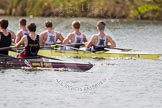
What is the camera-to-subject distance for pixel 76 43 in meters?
32.1

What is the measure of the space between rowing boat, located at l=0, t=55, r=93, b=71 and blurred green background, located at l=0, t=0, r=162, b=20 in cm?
4088

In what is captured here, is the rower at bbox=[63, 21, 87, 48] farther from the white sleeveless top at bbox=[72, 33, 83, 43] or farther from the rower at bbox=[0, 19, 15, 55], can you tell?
the rower at bbox=[0, 19, 15, 55]

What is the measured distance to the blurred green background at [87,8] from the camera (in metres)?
67.6

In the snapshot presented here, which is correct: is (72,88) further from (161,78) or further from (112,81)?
(161,78)

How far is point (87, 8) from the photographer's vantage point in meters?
72.0

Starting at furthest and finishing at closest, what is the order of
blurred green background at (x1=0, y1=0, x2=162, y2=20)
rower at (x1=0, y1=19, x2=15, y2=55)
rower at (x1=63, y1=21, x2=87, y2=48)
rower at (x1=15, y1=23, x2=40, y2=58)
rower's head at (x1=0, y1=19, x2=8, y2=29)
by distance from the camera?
blurred green background at (x1=0, y1=0, x2=162, y2=20)
rower at (x1=63, y1=21, x2=87, y2=48)
rower at (x1=0, y1=19, x2=15, y2=55)
rower's head at (x1=0, y1=19, x2=8, y2=29)
rower at (x1=15, y1=23, x2=40, y2=58)

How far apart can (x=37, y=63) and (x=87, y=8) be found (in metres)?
45.3

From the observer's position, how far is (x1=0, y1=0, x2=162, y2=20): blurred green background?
67562 millimetres

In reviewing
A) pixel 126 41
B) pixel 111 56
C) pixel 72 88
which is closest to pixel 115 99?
pixel 72 88

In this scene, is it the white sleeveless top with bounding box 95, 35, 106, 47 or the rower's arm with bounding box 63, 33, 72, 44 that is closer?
the white sleeveless top with bounding box 95, 35, 106, 47

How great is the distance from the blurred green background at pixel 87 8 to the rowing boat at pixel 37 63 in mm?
40876

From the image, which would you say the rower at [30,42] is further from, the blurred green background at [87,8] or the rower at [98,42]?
the blurred green background at [87,8]

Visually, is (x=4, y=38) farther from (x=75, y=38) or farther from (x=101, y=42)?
(x=101, y=42)

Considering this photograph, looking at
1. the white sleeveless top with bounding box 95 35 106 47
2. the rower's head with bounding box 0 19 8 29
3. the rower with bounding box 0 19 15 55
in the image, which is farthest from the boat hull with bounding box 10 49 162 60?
the rower's head with bounding box 0 19 8 29
